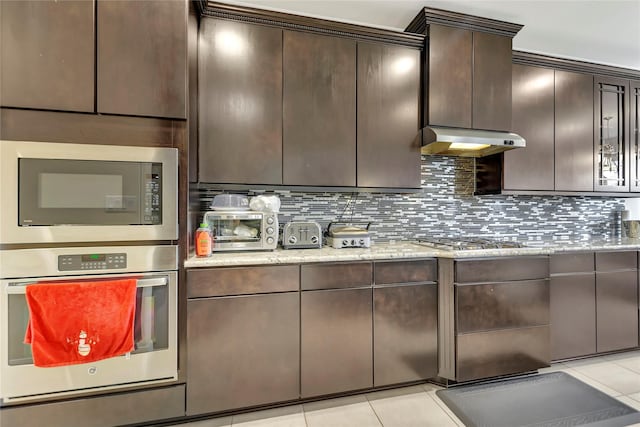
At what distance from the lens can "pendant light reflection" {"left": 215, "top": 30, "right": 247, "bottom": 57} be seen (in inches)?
72.6

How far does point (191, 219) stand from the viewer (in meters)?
1.72

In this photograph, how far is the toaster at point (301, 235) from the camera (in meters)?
1.96

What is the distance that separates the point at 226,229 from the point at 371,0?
187 centimetres

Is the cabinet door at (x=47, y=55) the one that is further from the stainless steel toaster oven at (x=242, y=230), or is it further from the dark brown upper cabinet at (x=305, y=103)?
the stainless steel toaster oven at (x=242, y=230)

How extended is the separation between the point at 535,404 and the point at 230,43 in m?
2.96

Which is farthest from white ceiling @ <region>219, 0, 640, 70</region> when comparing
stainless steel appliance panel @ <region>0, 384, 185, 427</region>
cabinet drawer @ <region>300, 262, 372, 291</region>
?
stainless steel appliance panel @ <region>0, 384, 185, 427</region>

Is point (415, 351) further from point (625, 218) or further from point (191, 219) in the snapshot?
point (625, 218)

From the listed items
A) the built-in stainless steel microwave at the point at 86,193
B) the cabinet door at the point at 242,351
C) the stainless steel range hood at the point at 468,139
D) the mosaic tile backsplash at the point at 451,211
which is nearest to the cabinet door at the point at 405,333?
the cabinet door at the point at 242,351

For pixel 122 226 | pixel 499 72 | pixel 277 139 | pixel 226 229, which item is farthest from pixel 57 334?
pixel 499 72

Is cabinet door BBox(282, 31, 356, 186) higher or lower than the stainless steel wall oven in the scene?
higher

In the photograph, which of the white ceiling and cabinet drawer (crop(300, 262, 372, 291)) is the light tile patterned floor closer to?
cabinet drawer (crop(300, 262, 372, 291))

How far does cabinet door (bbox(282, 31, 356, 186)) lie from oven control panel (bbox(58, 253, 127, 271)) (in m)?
1.05

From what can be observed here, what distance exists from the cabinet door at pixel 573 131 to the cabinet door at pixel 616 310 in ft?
2.61

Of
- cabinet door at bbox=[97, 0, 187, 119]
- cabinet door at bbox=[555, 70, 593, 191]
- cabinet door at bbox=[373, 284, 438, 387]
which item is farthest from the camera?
cabinet door at bbox=[555, 70, 593, 191]
